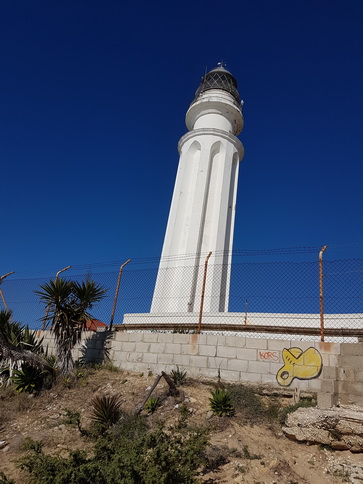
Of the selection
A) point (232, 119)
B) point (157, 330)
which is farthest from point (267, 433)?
point (232, 119)

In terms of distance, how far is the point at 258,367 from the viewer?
27.0 feet

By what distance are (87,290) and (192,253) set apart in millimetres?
9249

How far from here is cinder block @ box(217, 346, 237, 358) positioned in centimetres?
859

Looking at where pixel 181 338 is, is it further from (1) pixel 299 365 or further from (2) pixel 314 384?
(2) pixel 314 384

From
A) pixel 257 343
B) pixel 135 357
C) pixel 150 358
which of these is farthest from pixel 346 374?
pixel 135 357

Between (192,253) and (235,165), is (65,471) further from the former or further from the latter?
(235,165)

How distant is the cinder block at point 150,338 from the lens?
31.6 ft

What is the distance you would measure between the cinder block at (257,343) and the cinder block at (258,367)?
360 millimetres

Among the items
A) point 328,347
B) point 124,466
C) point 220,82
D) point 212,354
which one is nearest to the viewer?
point 124,466

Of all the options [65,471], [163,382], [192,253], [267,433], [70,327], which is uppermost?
[192,253]

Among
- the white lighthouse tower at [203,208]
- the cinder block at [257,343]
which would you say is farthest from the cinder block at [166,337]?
the white lighthouse tower at [203,208]

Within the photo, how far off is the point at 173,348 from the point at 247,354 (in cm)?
208

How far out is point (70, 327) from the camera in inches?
377

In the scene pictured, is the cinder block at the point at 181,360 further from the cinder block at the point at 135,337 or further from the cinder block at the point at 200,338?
the cinder block at the point at 135,337
